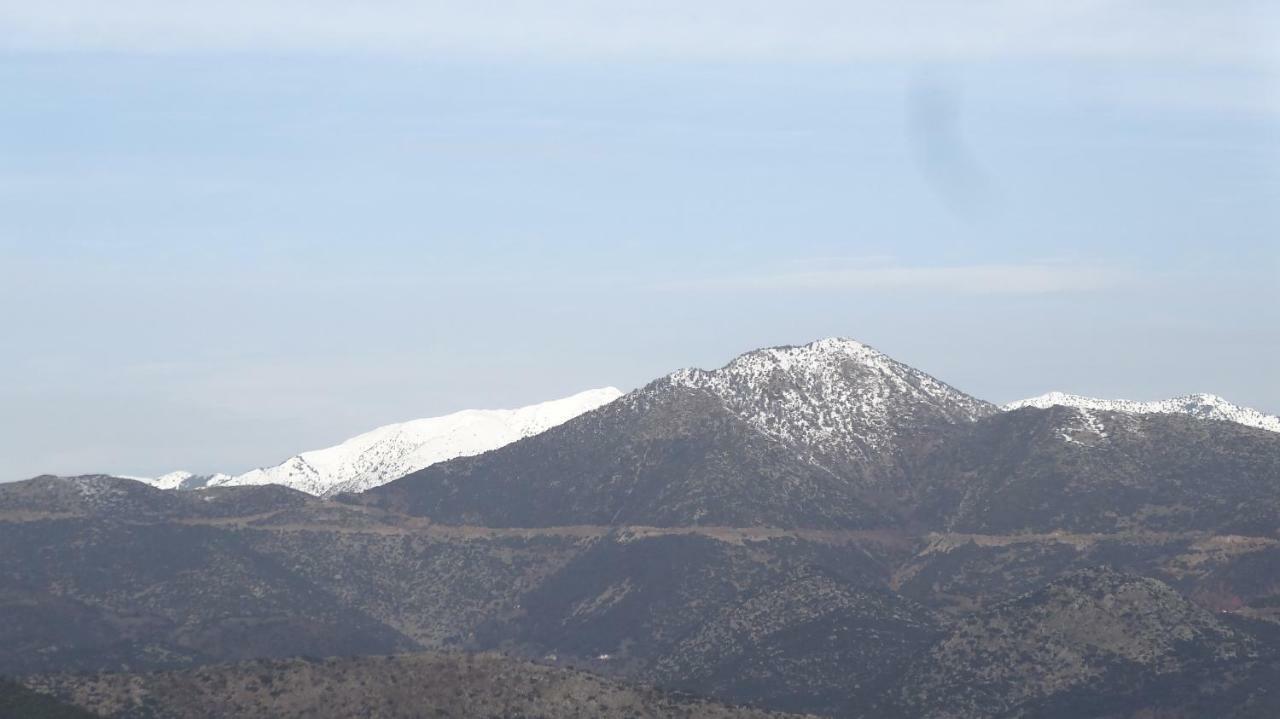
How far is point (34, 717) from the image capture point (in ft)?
625
